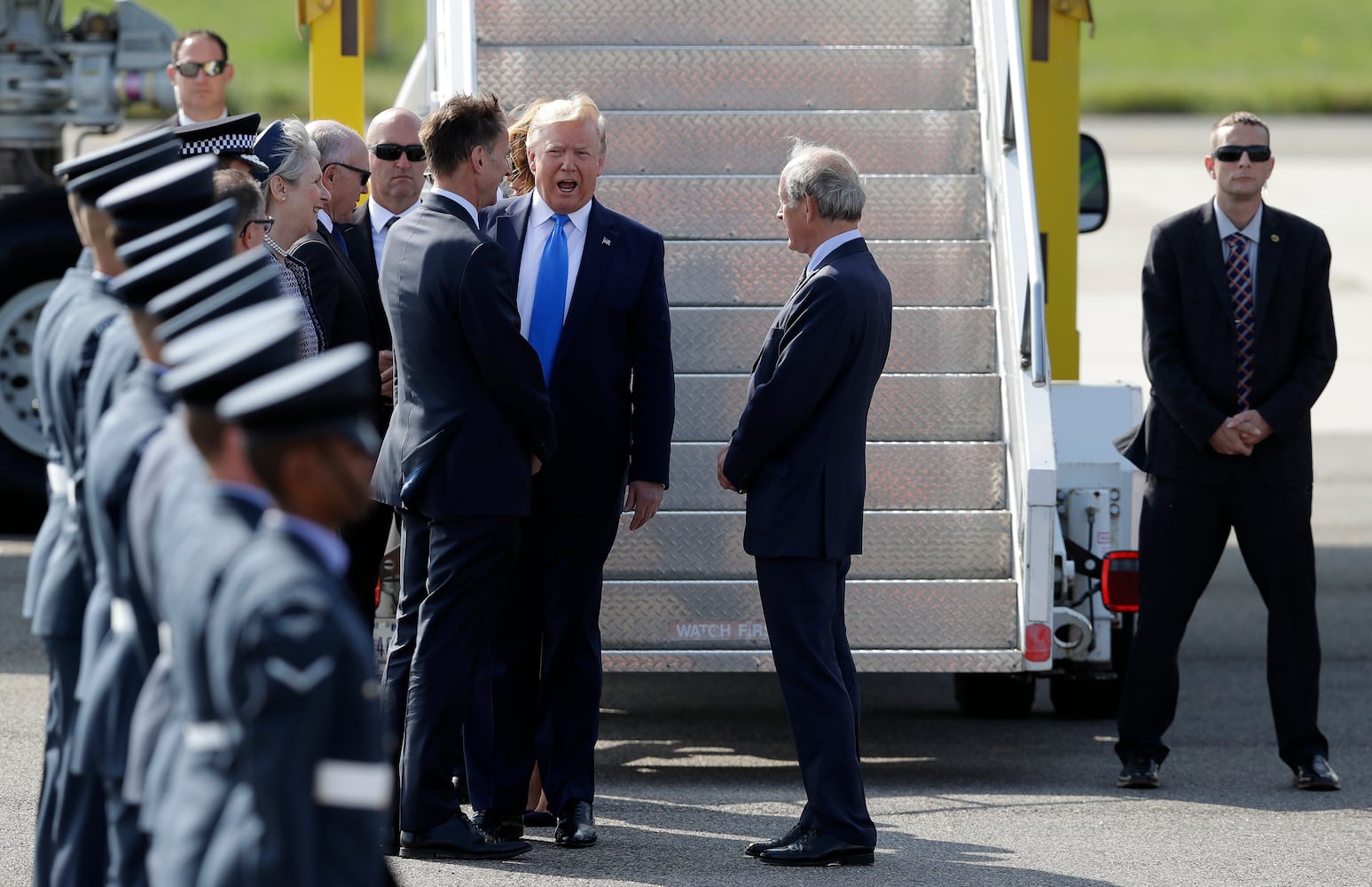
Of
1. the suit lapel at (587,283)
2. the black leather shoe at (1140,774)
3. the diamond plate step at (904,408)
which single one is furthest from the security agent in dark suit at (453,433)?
the black leather shoe at (1140,774)

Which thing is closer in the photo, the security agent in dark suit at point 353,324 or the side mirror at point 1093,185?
the security agent in dark suit at point 353,324

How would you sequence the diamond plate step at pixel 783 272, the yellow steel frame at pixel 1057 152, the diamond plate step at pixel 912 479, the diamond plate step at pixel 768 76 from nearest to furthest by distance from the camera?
the diamond plate step at pixel 912 479 → the diamond plate step at pixel 783 272 → the diamond plate step at pixel 768 76 → the yellow steel frame at pixel 1057 152

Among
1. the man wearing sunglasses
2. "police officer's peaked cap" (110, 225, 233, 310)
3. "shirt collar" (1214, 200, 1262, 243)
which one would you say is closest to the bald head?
the man wearing sunglasses

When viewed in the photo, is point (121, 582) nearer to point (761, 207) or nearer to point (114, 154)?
point (114, 154)

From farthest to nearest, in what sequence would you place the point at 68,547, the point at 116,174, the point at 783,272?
the point at 783,272 → the point at 116,174 → the point at 68,547

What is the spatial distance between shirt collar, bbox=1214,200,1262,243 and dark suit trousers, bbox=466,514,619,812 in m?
2.25

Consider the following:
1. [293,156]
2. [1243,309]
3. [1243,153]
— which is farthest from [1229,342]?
[293,156]

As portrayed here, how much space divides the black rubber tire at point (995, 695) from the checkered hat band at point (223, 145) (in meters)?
3.52

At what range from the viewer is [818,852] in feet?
17.7

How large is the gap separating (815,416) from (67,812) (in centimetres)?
233

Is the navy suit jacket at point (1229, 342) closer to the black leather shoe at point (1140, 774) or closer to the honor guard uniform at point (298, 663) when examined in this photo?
the black leather shoe at point (1140, 774)

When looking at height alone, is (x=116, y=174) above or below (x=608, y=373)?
above

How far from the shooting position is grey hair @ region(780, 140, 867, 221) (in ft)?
18.1

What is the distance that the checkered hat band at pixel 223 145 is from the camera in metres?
5.46
